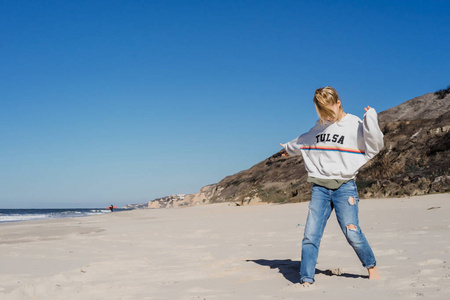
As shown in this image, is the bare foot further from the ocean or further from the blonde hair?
the ocean

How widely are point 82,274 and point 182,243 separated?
2965 mm

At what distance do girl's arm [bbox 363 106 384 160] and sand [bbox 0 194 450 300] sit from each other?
1.26m

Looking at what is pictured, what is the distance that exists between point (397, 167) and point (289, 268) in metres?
13.6

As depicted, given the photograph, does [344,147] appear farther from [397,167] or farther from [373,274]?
[397,167]

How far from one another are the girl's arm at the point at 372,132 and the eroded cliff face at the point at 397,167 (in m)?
9.96

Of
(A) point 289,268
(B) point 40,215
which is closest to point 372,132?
(A) point 289,268

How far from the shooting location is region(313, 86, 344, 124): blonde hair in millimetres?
4148

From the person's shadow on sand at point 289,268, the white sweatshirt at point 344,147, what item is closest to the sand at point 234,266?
the person's shadow on sand at point 289,268

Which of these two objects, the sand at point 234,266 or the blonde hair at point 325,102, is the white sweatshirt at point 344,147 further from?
the sand at point 234,266

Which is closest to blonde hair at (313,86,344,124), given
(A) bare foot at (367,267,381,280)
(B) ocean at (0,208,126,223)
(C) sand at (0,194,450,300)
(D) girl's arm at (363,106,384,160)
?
(D) girl's arm at (363,106,384,160)

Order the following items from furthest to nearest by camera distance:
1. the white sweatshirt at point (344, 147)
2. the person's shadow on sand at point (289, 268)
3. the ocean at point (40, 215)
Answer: the ocean at point (40, 215)
the person's shadow on sand at point (289, 268)
the white sweatshirt at point (344, 147)

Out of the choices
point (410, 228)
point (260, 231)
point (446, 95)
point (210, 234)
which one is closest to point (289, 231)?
point (260, 231)

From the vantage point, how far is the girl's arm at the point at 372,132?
3854 mm

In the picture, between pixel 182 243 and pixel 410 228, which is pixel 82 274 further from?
pixel 410 228
